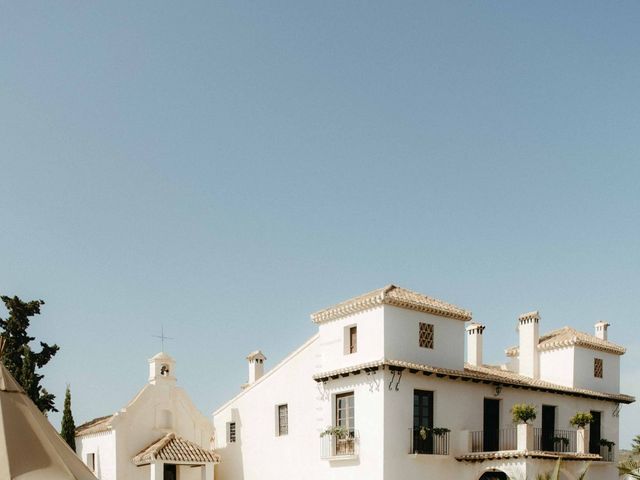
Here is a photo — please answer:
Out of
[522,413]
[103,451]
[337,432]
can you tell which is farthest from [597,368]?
[103,451]

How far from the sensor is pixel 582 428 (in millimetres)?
25594

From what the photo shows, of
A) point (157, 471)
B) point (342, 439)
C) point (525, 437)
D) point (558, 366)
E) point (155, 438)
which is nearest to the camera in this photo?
point (525, 437)

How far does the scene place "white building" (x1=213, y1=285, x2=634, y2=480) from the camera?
22.7m

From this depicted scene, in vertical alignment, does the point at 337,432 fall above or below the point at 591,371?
below

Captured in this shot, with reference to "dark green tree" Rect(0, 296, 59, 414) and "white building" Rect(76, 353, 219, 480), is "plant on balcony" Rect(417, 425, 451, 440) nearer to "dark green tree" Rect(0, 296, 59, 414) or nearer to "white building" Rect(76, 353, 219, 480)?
"white building" Rect(76, 353, 219, 480)

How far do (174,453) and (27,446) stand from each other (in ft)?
68.0

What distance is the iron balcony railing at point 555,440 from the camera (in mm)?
25672

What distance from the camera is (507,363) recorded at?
31594 mm

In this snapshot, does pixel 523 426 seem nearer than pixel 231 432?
Yes

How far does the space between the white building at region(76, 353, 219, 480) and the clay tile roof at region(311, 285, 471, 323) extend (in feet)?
28.2

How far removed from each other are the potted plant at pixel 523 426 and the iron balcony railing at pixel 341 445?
5.07 m

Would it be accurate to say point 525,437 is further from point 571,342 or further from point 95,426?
point 95,426

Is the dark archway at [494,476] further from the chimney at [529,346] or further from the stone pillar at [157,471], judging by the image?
the stone pillar at [157,471]

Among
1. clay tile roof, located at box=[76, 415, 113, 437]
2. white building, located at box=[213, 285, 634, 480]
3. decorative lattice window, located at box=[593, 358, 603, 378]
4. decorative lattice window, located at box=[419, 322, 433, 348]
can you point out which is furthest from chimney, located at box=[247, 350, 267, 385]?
decorative lattice window, located at box=[593, 358, 603, 378]
